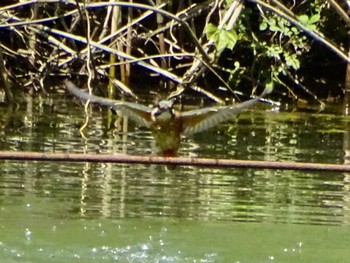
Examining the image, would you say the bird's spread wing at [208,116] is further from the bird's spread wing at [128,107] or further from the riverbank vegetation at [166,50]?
the riverbank vegetation at [166,50]

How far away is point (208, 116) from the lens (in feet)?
13.1

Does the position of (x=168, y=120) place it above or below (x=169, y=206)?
above

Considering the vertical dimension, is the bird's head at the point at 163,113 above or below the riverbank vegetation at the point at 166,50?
below

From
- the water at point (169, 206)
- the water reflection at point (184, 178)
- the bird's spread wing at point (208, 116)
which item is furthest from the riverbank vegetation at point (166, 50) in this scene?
the bird's spread wing at point (208, 116)

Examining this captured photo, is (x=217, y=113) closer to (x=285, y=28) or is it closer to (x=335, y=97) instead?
(x=285, y=28)

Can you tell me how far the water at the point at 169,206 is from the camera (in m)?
4.77

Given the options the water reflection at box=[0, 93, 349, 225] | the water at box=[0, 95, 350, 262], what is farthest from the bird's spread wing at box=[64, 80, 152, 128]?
the water reflection at box=[0, 93, 349, 225]

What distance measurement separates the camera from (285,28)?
8750mm

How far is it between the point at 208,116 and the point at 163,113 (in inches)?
7.6

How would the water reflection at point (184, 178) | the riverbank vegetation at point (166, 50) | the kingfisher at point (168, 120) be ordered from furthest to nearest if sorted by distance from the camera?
the riverbank vegetation at point (166, 50), the water reflection at point (184, 178), the kingfisher at point (168, 120)

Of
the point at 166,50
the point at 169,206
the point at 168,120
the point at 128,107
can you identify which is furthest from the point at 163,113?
the point at 166,50

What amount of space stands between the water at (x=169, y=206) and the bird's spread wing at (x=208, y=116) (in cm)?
74

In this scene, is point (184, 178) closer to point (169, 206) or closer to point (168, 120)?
point (169, 206)

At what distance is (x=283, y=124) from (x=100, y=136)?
1.68 m
